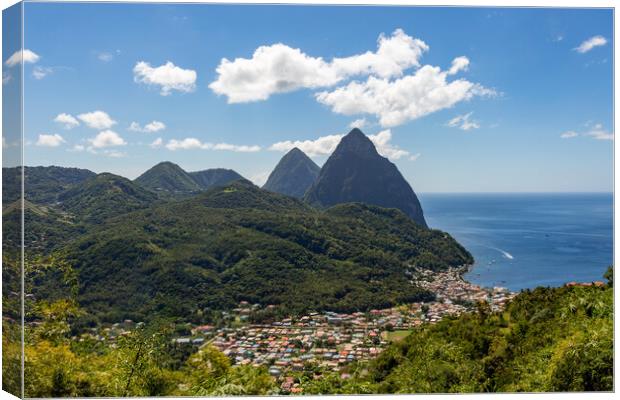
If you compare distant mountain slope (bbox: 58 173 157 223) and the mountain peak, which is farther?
distant mountain slope (bbox: 58 173 157 223)

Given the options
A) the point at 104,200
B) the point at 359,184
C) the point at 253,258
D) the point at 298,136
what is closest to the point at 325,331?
the point at 298,136

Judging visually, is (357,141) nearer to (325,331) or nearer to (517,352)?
(325,331)

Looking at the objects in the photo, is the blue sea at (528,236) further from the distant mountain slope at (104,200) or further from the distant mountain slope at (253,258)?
the distant mountain slope at (104,200)

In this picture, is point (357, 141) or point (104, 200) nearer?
point (357, 141)

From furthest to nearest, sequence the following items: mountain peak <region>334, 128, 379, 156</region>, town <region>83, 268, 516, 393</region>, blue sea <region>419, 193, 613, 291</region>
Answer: blue sea <region>419, 193, 613, 291</region> → mountain peak <region>334, 128, 379, 156</region> → town <region>83, 268, 516, 393</region>

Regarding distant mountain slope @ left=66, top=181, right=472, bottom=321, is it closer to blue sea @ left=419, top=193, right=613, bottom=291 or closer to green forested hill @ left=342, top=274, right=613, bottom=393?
blue sea @ left=419, top=193, right=613, bottom=291

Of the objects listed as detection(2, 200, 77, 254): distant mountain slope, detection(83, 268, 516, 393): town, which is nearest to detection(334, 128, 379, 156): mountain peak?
detection(83, 268, 516, 393): town

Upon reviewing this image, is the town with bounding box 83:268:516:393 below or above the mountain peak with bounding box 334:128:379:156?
below
